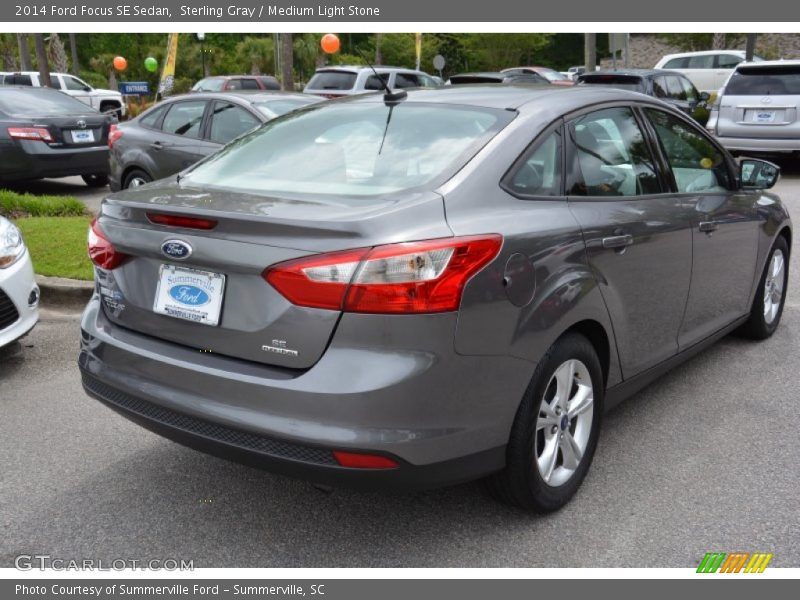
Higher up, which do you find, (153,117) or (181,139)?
(153,117)

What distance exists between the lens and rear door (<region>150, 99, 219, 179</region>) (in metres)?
9.34

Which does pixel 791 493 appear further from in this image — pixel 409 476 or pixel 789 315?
pixel 789 315

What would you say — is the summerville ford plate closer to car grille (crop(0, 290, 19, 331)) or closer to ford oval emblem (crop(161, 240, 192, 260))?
ford oval emblem (crop(161, 240, 192, 260))

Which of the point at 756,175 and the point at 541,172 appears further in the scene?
the point at 756,175

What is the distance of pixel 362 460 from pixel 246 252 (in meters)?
0.75

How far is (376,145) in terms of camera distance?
3334 millimetres

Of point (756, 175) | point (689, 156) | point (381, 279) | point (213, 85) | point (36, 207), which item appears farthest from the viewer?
point (213, 85)

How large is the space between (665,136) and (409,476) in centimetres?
241

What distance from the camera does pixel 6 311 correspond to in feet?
15.8

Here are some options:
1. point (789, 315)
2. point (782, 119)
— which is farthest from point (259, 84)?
point (789, 315)

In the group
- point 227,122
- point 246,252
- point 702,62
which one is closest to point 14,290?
point 246,252

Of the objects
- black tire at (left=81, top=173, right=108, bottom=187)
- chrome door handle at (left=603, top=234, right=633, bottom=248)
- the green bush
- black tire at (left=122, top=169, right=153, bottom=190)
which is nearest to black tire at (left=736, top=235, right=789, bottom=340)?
chrome door handle at (left=603, top=234, right=633, bottom=248)

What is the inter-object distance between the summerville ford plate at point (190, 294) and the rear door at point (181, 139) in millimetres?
6511

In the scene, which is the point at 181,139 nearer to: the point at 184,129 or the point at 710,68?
the point at 184,129
